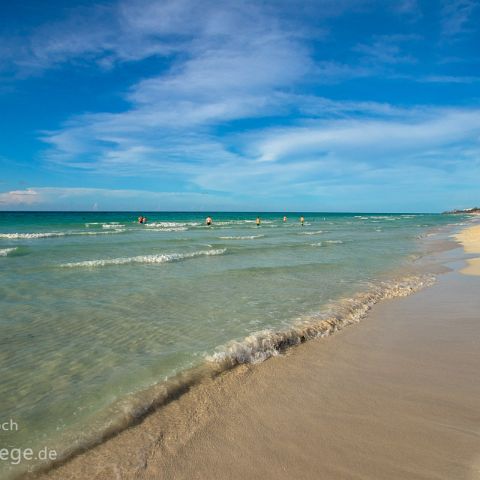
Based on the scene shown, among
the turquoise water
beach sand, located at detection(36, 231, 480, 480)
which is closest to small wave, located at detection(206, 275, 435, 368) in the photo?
the turquoise water

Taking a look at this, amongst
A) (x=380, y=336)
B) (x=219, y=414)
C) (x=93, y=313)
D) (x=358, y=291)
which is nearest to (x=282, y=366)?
(x=219, y=414)

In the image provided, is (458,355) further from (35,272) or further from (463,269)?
(35,272)

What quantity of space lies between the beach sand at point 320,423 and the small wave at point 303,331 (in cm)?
25

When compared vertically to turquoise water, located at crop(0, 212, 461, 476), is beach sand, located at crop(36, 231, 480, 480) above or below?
below

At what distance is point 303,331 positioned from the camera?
684 centimetres

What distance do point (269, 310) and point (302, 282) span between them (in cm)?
362

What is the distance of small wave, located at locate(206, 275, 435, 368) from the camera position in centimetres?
569

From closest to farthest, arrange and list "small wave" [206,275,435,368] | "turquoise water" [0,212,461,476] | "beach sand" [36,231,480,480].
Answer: "beach sand" [36,231,480,480] < "turquoise water" [0,212,461,476] < "small wave" [206,275,435,368]

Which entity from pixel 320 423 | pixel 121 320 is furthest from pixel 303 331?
pixel 121 320

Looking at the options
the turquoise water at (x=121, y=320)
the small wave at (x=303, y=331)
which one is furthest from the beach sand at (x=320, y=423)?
the turquoise water at (x=121, y=320)

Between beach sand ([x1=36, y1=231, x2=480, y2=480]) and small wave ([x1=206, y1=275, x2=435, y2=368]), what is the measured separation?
25 centimetres

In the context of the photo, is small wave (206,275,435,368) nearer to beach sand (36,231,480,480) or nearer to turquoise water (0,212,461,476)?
turquoise water (0,212,461,476)

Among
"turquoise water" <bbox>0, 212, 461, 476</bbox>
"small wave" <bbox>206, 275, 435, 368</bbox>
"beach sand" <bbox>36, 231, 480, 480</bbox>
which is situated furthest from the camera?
"small wave" <bbox>206, 275, 435, 368</bbox>

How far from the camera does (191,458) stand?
11.2ft
